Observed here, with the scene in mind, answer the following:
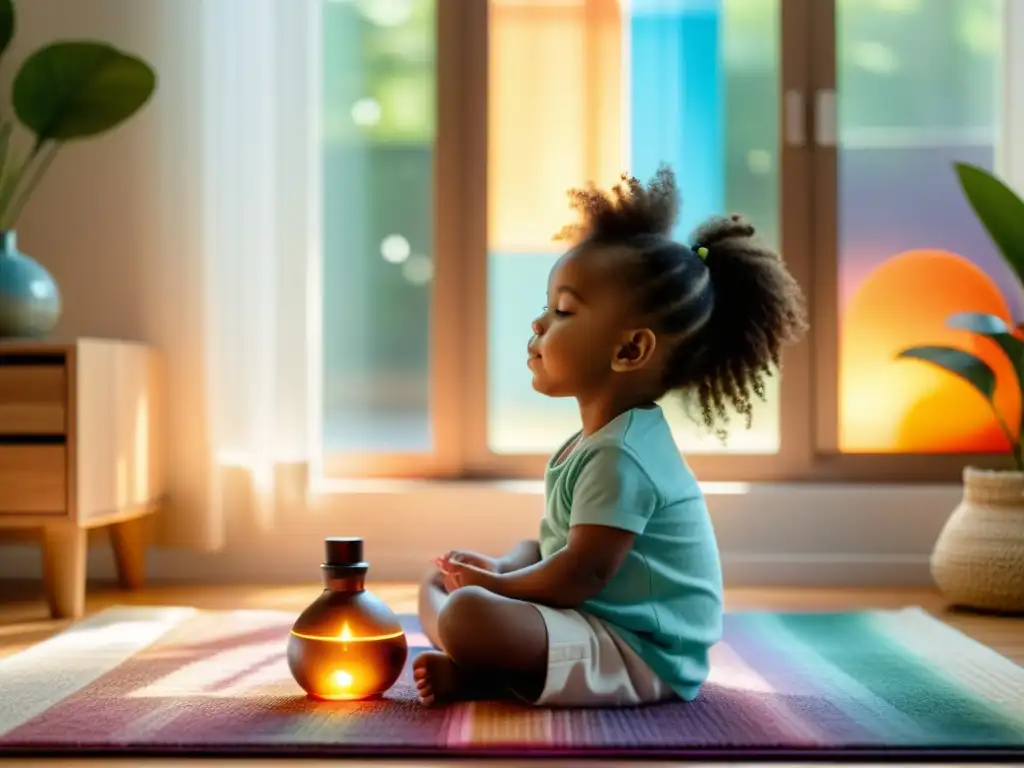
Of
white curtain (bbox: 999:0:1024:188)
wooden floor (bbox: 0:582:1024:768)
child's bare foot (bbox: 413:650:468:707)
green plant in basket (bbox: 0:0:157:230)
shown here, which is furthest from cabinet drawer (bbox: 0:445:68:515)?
white curtain (bbox: 999:0:1024:188)

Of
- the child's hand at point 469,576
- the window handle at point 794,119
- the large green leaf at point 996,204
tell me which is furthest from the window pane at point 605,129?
the child's hand at point 469,576

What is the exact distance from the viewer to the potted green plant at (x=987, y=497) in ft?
7.54

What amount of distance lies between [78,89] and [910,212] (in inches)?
67.2

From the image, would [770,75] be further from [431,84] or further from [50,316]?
[50,316]

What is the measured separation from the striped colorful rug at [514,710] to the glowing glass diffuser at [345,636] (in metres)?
0.03

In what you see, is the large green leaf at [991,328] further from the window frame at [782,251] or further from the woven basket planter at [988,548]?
the window frame at [782,251]

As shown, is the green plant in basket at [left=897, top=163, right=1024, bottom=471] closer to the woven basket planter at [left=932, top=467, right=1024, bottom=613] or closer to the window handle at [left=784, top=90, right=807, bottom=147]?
the woven basket planter at [left=932, top=467, right=1024, bottom=613]

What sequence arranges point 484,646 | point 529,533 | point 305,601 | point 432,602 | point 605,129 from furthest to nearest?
point 605,129 < point 529,533 < point 305,601 < point 432,602 < point 484,646

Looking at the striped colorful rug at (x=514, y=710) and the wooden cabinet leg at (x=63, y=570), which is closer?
the striped colorful rug at (x=514, y=710)

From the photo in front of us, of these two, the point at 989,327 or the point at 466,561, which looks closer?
the point at 466,561

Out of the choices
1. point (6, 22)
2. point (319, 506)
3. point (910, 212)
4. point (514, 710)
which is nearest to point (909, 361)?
point (910, 212)

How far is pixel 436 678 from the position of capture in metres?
1.53

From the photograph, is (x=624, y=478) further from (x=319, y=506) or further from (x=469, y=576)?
(x=319, y=506)

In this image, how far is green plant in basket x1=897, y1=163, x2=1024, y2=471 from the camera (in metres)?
2.35
